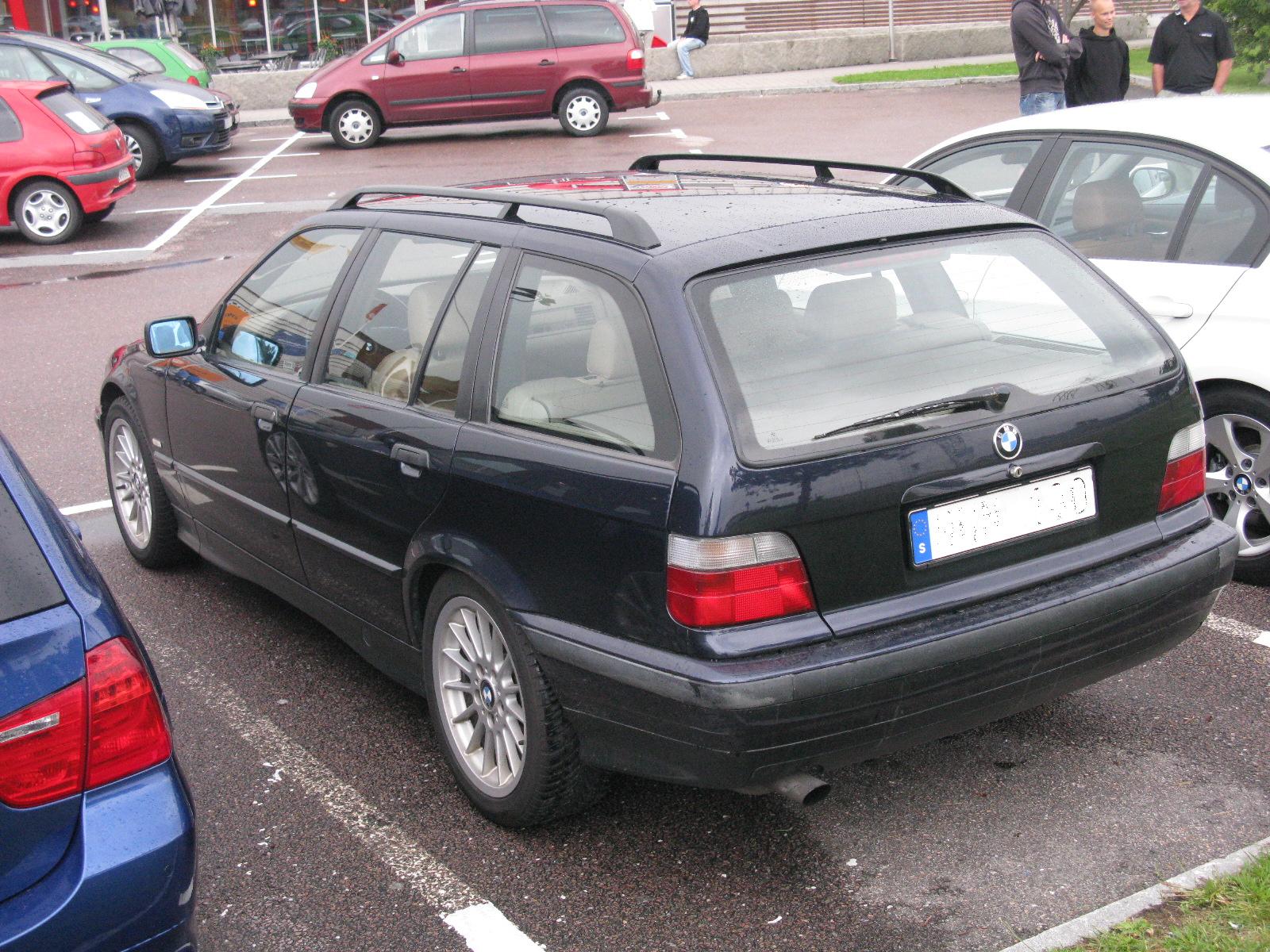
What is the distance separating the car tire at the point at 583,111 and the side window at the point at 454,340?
17401 mm

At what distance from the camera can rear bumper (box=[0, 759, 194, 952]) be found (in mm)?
2307

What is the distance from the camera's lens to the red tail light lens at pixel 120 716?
242 cm

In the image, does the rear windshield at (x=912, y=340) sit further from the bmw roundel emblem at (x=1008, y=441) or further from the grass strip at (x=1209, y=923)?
the grass strip at (x=1209, y=923)

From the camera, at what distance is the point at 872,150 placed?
17359mm

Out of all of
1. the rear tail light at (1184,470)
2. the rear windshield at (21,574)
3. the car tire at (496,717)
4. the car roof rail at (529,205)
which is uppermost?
the car roof rail at (529,205)

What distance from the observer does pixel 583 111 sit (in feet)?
67.5

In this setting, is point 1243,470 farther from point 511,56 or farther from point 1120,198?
point 511,56

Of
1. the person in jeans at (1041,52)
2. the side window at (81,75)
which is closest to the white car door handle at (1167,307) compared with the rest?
the person in jeans at (1041,52)

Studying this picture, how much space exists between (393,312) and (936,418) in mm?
1690

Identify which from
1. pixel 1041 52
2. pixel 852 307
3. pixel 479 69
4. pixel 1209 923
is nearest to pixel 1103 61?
pixel 1041 52

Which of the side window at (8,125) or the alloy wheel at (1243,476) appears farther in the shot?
the side window at (8,125)

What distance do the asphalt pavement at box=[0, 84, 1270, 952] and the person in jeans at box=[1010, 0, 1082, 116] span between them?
23.9 ft

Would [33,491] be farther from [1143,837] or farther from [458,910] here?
[1143,837]

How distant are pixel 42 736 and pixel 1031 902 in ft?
7.06
